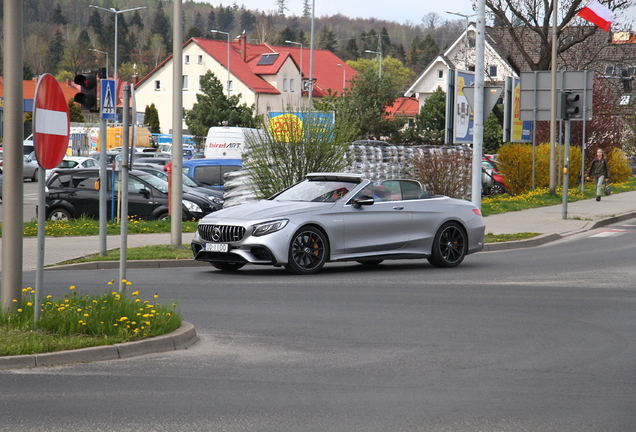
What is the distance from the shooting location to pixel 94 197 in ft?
70.1

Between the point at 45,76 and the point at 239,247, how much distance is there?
5507 millimetres

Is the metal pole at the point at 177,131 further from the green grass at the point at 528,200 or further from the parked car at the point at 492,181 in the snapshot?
the parked car at the point at 492,181

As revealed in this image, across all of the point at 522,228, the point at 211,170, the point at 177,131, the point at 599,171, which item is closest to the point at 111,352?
the point at 177,131

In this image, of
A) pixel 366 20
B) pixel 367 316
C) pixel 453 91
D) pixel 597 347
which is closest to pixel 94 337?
pixel 367 316

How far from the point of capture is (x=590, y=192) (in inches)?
1384

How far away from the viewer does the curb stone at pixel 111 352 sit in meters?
6.66

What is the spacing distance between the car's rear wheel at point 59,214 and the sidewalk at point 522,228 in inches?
143

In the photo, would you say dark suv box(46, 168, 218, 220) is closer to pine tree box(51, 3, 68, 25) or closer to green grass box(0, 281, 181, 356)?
green grass box(0, 281, 181, 356)

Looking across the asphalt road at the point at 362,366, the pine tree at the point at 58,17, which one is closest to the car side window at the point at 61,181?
the asphalt road at the point at 362,366

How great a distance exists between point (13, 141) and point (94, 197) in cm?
1409

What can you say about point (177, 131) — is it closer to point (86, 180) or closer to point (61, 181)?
Answer: point (86, 180)

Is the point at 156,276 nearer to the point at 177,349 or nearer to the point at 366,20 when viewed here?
the point at 177,349

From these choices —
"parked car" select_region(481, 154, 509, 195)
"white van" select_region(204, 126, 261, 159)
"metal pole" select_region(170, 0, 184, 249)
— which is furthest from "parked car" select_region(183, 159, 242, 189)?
"white van" select_region(204, 126, 261, 159)

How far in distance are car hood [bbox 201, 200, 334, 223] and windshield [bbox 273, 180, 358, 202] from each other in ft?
1.04
